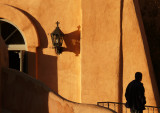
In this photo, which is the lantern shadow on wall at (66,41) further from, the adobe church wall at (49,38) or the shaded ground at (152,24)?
the shaded ground at (152,24)

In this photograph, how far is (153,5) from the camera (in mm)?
8648

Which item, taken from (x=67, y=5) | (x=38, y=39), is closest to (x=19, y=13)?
(x=38, y=39)

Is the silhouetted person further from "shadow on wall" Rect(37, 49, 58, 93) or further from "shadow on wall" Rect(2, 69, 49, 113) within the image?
"shadow on wall" Rect(37, 49, 58, 93)

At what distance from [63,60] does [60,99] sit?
325 cm

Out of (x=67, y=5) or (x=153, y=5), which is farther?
(x=153, y=5)

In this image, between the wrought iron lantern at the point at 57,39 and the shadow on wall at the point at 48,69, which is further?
the shadow on wall at the point at 48,69

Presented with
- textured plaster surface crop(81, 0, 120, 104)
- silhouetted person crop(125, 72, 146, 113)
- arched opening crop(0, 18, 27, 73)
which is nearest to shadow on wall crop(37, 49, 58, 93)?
arched opening crop(0, 18, 27, 73)

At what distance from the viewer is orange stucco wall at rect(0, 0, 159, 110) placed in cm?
729

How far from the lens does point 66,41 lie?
26.4ft

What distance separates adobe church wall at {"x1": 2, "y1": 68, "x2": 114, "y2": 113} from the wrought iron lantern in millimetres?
2940

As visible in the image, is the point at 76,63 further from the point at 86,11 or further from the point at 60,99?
the point at 60,99

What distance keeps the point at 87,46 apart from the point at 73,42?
0.55m

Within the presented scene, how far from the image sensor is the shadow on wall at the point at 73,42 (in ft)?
26.1

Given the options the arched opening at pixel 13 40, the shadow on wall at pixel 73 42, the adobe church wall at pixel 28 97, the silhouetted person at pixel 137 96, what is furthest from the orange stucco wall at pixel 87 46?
the adobe church wall at pixel 28 97
